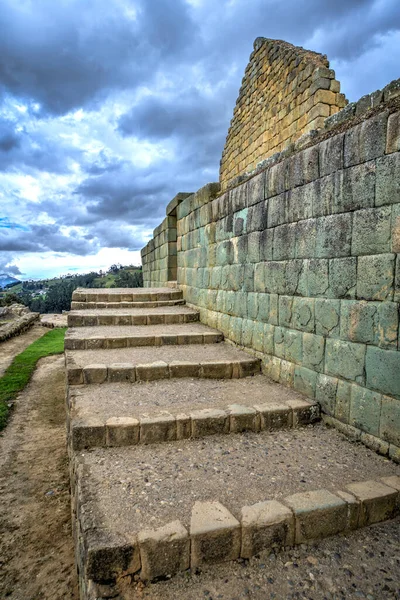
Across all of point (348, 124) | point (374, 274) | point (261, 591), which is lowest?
point (261, 591)

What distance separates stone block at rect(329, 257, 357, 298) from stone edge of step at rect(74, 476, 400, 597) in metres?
1.49

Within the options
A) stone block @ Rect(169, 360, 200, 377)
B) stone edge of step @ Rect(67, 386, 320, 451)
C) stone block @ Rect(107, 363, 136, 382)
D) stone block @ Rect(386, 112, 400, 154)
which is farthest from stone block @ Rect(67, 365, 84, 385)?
stone block @ Rect(386, 112, 400, 154)

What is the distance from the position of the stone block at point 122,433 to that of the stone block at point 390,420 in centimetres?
192

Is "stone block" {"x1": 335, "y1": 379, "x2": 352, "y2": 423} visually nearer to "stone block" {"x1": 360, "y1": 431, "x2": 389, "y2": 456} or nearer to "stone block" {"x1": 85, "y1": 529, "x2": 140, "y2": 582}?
"stone block" {"x1": 360, "y1": 431, "x2": 389, "y2": 456}

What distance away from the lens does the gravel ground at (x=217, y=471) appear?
222cm

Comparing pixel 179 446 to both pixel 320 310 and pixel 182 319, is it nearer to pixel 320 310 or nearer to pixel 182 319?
pixel 320 310

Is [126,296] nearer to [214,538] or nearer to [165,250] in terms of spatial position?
[165,250]

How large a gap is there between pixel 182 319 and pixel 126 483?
15.5ft

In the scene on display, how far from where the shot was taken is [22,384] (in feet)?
25.4

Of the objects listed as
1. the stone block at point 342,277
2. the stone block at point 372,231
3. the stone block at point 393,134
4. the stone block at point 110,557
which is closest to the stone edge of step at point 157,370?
the stone block at point 342,277

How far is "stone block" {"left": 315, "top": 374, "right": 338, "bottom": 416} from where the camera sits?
3.43 metres

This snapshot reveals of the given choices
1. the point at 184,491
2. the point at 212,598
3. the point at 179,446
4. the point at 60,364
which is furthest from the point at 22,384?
the point at 212,598

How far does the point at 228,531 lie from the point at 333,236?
8.29 ft

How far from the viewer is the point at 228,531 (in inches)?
79.7
